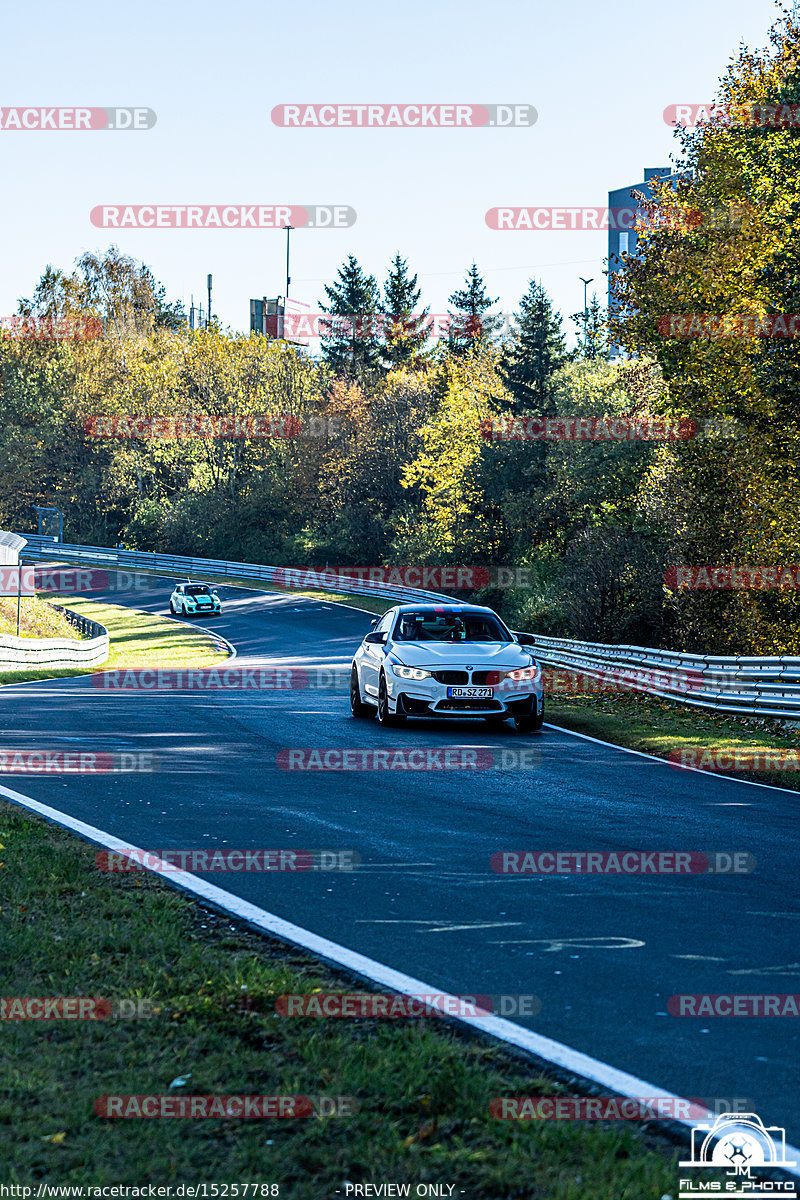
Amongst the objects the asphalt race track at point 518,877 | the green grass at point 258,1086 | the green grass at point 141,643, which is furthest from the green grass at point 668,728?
the green grass at point 141,643

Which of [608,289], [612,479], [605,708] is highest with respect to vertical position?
[608,289]

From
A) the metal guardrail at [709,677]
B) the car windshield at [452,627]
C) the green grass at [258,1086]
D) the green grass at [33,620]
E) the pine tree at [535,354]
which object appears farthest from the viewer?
the pine tree at [535,354]

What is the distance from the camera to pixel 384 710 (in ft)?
53.4

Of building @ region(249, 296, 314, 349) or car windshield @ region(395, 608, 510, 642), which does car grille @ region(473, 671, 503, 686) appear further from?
building @ region(249, 296, 314, 349)

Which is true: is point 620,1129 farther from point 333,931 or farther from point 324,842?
point 324,842

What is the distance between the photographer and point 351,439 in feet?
238

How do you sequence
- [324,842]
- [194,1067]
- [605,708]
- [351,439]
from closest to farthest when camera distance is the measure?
[194,1067] → [324,842] → [605,708] → [351,439]

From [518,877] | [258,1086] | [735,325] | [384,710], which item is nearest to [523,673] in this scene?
[384,710]

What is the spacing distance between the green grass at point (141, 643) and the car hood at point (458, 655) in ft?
42.6

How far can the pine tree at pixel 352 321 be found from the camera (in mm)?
83750

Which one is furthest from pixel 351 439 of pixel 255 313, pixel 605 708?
pixel 605 708

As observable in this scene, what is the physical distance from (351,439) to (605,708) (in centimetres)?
5432

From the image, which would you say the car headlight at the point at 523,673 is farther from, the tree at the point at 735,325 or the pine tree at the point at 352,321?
the pine tree at the point at 352,321

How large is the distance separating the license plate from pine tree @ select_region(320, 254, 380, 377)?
70025mm
